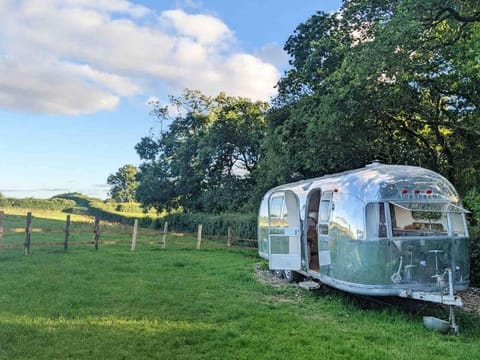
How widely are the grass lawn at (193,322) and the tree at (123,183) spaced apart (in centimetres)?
6263

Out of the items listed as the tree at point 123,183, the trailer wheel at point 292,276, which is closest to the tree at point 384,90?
the trailer wheel at point 292,276

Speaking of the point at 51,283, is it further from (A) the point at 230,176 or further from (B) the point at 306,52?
(A) the point at 230,176

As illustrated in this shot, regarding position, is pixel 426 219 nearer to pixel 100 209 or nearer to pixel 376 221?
pixel 376 221

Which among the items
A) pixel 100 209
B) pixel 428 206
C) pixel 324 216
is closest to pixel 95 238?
pixel 324 216

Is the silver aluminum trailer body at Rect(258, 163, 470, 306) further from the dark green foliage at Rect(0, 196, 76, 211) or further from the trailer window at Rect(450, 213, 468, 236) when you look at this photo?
the dark green foliage at Rect(0, 196, 76, 211)

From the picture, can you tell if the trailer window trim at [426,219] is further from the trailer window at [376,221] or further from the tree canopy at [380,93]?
the tree canopy at [380,93]

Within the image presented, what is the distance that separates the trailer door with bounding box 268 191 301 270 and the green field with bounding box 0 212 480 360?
63cm

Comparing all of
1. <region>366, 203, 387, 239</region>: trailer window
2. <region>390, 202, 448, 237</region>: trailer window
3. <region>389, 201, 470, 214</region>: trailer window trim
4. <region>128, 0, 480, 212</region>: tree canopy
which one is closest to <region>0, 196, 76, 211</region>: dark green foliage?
<region>128, 0, 480, 212</region>: tree canopy

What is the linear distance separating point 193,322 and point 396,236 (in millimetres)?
3609

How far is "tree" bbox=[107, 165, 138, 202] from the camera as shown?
233 feet

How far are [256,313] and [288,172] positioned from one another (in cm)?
1042

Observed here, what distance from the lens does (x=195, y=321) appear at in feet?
19.7

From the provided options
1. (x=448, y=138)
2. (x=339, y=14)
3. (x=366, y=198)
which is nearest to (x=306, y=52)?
(x=339, y=14)

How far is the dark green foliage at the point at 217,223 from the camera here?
2106 cm
